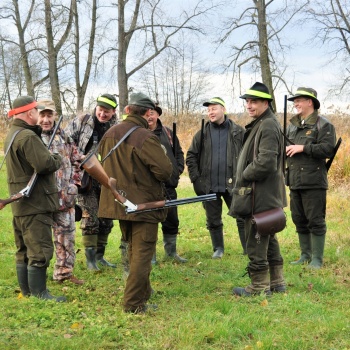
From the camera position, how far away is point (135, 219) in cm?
488

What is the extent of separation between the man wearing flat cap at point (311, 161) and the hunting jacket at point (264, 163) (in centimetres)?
122

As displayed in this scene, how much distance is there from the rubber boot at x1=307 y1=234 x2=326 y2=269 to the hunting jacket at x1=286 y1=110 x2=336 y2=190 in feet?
2.29

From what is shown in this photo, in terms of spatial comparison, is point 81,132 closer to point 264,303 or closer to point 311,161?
point 311,161

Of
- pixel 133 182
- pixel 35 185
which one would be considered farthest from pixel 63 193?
pixel 133 182

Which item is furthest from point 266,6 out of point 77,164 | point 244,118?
point 77,164

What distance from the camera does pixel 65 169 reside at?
6.11 meters

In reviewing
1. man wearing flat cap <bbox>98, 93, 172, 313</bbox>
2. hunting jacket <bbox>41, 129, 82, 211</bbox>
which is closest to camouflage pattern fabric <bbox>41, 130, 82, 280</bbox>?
hunting jacket <bbox>41, 129, 82, 211</bbox>

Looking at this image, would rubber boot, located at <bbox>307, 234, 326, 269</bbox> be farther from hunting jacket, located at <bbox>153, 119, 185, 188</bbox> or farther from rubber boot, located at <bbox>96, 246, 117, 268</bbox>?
rubber boot, located at <bbox>96, 246, 117, 268</bbox>

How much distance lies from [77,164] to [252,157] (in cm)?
226

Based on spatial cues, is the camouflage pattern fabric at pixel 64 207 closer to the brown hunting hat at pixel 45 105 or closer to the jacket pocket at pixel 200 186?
the brown hunting hat at pixel 45 105

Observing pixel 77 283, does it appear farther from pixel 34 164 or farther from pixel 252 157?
pixel 252 157

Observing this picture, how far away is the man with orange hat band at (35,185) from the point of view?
5090 mm

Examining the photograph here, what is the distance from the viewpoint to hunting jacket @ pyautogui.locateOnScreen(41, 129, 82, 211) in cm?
596

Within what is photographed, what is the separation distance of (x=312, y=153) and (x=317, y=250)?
1322 mm
